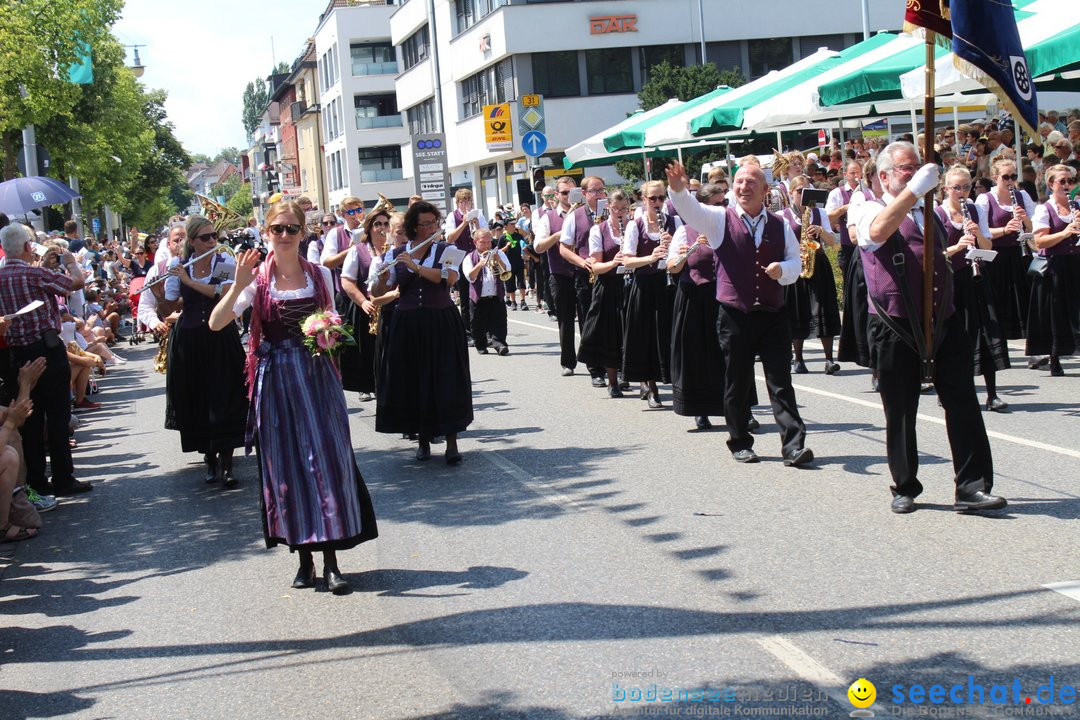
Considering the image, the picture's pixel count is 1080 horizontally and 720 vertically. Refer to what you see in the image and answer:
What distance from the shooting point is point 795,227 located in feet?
42.7

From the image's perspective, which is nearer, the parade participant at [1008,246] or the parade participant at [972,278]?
the parade participant at [972,278]

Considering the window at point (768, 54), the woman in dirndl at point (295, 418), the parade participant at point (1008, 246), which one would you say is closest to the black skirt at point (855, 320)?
the parade participant at point (1008, 246)

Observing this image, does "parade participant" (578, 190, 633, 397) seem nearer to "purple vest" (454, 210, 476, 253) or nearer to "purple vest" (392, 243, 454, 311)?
"purple vest" (454, 210, 476, 253)

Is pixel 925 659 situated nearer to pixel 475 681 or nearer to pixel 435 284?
pixel 475 681

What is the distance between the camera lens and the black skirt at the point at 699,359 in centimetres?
976

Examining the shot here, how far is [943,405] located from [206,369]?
213 inches

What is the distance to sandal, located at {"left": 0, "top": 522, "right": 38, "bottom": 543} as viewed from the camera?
8.25 m

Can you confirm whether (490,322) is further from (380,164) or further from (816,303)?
(380,164)

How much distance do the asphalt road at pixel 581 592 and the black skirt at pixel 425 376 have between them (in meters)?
0.36

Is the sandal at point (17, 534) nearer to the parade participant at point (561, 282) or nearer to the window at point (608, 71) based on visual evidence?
the parade participant at point (561, 282)

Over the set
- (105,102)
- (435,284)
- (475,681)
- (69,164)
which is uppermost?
(105,102)

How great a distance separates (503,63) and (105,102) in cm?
1364

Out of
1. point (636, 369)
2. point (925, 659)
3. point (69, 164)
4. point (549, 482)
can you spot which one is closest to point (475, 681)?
point (925, 659)

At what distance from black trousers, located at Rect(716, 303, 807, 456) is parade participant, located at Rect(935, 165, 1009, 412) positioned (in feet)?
5.78
